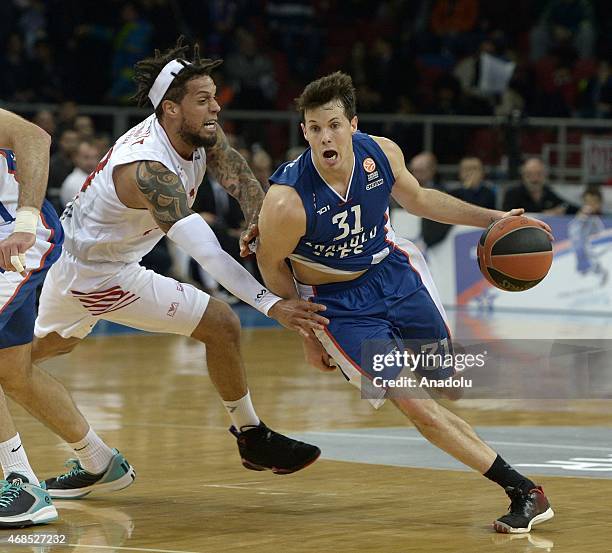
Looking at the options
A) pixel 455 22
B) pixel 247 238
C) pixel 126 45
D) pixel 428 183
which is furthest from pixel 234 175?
pixel 455 22

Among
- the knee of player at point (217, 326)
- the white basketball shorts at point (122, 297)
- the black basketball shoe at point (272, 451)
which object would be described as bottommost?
the black basketball shoe at point (272, 451)

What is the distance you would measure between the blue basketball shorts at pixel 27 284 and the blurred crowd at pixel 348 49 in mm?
11884

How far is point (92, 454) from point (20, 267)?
1460 mm

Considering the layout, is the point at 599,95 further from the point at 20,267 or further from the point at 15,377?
the point at 20,267

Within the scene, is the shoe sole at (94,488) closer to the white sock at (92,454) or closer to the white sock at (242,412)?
the white sock at (92,454)

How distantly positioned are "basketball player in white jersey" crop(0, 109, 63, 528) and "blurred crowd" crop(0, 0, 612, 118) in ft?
38.9

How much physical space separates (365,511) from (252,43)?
14.0 metres

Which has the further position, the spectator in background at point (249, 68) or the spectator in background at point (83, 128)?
the spectator in background at point (249, 68)

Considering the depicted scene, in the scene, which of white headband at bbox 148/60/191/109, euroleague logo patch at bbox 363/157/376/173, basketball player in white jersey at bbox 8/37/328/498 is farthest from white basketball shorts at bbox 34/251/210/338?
euroleague logo patch at bbox 363/157/376/173

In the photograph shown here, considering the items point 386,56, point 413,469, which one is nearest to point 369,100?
point 386,56

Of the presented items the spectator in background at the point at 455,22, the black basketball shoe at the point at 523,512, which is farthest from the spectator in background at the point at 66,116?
the black basketball shoe at the point at 523,512

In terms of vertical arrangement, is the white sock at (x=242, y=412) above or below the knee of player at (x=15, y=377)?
below

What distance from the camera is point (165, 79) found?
6.65 meters

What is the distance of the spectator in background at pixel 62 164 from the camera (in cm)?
1495
